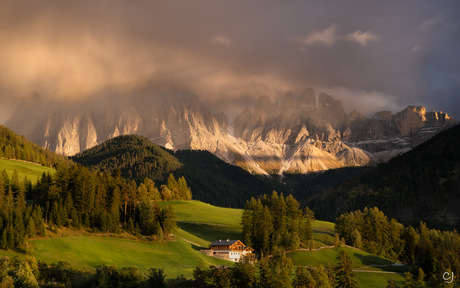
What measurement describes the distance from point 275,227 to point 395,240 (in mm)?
39590

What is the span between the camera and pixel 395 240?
134 meters

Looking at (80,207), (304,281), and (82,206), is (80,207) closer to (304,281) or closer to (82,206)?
(82,206)

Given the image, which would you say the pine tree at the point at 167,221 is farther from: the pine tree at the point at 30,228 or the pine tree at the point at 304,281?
the pine tree at the point at 304,281

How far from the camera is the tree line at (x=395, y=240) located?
391 feet

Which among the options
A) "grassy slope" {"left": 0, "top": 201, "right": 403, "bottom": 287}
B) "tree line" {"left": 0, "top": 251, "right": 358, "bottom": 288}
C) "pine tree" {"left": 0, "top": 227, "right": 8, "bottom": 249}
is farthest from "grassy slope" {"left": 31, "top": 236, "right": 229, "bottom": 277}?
"tree line" {"left": 0, "top": 251, "right": 358, "bottom": 288}

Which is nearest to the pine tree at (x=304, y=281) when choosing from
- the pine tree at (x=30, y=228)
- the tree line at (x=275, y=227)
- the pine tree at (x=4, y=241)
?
the tree line at (x=275, y=227)

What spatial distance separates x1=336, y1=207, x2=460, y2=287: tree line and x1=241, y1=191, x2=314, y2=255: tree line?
589 inches

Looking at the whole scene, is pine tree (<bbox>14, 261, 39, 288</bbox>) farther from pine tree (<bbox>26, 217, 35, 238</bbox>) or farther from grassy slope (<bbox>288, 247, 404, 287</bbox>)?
grassy slope (<bbox>288, 247, 404, 287</bbox>)

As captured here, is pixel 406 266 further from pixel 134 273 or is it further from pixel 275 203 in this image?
pixel 134 273

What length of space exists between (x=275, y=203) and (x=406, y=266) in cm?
3969

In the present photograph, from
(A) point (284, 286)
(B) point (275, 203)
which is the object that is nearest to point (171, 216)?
(B) point (275, 203)

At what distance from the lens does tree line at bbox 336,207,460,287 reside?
4690 inches

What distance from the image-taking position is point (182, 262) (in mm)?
90375

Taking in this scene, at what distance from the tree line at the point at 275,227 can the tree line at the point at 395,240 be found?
14955 mm
